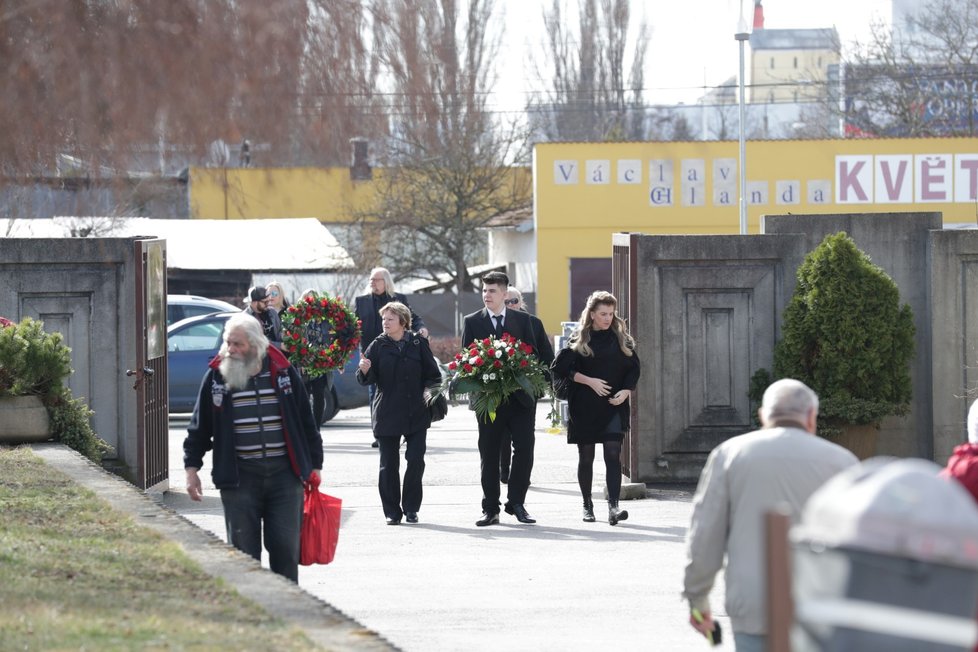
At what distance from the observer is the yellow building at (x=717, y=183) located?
135ft

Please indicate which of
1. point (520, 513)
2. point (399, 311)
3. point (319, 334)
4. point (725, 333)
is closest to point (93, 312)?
point (399, 311)

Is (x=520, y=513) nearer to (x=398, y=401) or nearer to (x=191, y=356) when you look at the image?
(x=398, y=401)

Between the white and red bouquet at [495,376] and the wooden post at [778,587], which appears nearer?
the wooden post at [778,587]

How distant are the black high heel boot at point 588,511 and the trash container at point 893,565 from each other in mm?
9483

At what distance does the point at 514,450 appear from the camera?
1282cm

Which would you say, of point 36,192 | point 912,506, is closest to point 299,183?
point 36,192

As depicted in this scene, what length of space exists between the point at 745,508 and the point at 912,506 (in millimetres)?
2566

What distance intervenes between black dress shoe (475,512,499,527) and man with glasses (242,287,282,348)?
157 inches

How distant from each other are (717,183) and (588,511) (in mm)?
29536

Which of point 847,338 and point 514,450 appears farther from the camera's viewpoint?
point 847,338

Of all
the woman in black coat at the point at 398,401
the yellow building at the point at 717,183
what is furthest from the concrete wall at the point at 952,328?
the yellow building at the point at 717,183

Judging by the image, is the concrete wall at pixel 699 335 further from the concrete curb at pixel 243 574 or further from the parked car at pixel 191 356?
the parked car at pixel 191 356

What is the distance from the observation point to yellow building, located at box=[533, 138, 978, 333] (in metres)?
41.1

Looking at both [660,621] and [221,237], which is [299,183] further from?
[221,237]
